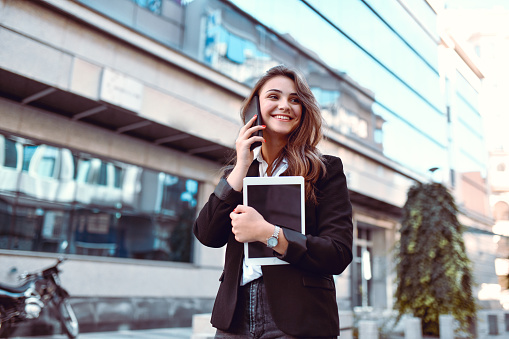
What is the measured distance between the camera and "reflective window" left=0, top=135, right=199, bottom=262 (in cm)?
832

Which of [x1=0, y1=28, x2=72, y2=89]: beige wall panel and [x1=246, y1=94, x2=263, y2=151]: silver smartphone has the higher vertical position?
[x1=0, y1=28, x2=72, y2=89]: beige wall panel

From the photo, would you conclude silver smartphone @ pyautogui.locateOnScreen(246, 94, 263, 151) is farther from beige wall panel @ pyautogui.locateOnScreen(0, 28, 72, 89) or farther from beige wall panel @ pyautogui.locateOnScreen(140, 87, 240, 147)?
beige wall panel @ pyautogui.locateOnScreen(140, 87, 240, 147)

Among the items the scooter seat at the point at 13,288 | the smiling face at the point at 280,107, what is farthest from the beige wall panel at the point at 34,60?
the smiling face at the point at 280,107

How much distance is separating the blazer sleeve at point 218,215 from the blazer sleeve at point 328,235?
0.25 metres

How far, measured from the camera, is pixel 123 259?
9.77m

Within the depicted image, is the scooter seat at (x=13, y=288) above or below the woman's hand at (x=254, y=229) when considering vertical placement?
below

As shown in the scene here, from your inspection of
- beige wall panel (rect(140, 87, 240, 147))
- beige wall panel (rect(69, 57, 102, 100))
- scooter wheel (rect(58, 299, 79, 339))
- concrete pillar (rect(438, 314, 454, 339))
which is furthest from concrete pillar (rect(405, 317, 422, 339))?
beige wall panel (rect(69, 57, 102, 100))

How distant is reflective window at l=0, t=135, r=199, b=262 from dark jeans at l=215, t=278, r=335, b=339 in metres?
7.97

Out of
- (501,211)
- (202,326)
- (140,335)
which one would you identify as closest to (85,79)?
(140,335)

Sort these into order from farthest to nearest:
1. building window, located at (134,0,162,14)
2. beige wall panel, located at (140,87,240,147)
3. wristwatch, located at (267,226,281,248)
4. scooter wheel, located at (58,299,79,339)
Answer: building window, located at (134,0,162,14) → beige wall panel, located at (140,87,240,147) → scooter wheel, located at (58,299,79,339) → wristwatch, located at (267,226,281,248)

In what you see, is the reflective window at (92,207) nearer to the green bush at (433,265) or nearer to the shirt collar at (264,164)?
the green bush at (433,265)

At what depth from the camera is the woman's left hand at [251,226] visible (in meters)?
1.31

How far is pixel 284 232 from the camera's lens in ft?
4.35

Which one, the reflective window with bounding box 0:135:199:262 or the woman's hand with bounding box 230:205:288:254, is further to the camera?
the reflective window with bounding box 0:135:199:262
